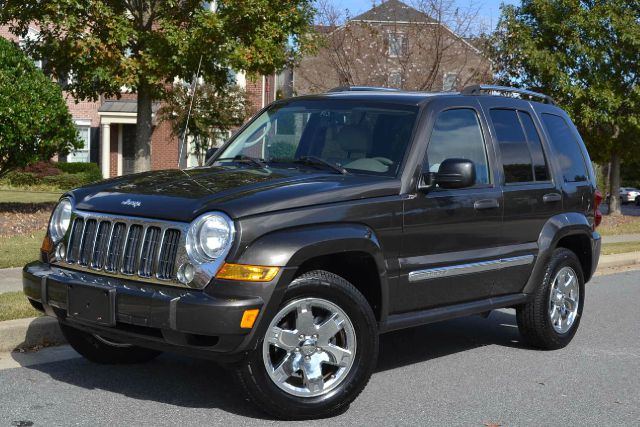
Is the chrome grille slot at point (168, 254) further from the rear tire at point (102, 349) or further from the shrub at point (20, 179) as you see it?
the shrub at point (20, 179)

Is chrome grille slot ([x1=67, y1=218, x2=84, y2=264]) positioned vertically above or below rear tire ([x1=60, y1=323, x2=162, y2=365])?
above

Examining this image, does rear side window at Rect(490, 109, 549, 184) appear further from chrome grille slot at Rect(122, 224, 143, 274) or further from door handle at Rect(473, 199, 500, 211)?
chrome grille slot at Rect(122, 224, 143, 274)

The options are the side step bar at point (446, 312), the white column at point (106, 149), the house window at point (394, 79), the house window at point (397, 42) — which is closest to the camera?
the side step bar at point (446, 312)

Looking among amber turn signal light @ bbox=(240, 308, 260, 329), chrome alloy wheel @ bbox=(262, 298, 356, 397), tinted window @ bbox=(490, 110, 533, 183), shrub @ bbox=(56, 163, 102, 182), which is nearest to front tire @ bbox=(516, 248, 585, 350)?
tinted window @ bbox=(490, 110, 533, 183)

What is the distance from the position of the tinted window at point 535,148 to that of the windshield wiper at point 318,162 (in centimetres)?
198

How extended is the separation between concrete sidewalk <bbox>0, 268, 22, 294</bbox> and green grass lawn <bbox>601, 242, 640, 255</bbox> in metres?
9.49

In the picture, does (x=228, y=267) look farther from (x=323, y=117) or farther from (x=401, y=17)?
(x=401, y=17)

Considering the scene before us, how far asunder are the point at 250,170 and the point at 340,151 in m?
0.64

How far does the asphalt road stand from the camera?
5535mm

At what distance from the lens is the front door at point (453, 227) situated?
6086 mm

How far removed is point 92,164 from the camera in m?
37.3

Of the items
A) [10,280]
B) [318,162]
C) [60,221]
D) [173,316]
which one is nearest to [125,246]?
[173,316]

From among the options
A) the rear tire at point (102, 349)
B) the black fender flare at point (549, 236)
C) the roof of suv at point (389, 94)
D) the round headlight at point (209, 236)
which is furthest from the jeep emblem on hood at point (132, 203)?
the black fender flare at point (549, 236)

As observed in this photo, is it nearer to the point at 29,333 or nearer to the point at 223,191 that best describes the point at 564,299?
the point at 223,191
